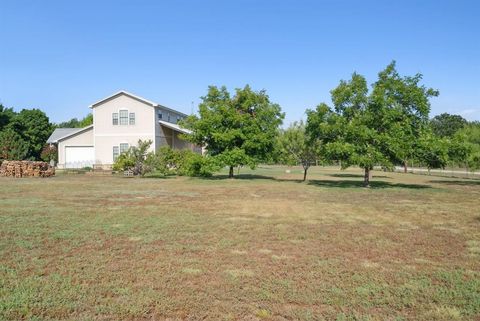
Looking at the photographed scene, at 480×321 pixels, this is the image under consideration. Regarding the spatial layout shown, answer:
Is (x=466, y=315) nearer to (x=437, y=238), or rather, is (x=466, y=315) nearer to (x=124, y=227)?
(x=437, y=238)

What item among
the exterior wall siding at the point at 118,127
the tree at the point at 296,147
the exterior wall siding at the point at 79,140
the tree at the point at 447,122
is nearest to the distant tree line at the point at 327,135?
the tree at the point at 296,147

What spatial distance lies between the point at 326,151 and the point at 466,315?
58.1ft

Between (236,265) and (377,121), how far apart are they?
17308 mm

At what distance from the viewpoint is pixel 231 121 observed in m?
26.9

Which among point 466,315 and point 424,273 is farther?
point 424,273

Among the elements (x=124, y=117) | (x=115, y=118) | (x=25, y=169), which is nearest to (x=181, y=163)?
(x=124, y=117)

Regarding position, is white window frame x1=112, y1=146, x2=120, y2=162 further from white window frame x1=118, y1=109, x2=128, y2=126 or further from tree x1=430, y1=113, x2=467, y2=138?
tree x1=430, y1=113, x2=467, y2=138

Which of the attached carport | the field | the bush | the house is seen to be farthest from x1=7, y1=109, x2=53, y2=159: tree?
the field

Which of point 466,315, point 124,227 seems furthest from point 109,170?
point 466,315

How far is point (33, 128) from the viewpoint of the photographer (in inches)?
1956

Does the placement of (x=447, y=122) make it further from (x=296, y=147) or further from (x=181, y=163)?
(x=181, y=163)

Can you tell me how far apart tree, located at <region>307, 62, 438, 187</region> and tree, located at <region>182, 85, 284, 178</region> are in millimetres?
5270

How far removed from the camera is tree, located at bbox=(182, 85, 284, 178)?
2622 cm

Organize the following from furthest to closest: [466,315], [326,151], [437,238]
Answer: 1. [326,151]
2. [437,238]
3. [466,315]
